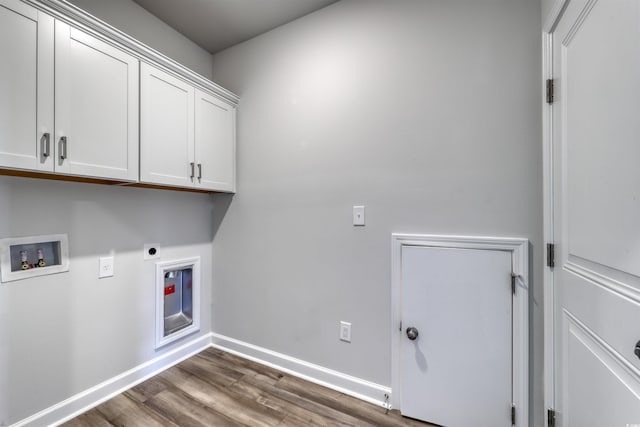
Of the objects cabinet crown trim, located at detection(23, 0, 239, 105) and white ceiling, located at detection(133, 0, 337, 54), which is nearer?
cabinet crown trim, located at detection(23, 0, 239, 105)

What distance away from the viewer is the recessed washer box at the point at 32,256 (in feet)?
4.46

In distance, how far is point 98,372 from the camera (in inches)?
67.7

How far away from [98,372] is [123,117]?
1653 mm

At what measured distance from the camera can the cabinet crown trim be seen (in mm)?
1275

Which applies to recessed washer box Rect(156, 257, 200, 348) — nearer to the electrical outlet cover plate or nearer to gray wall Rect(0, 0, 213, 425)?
gray wall Rect(0, 0, 213, 425)

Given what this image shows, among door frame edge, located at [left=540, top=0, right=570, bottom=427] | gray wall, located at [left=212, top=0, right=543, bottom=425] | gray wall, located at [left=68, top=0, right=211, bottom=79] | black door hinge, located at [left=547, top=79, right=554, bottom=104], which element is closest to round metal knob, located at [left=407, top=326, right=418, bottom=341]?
gray wall, located at [left=212, top=0, right=543, bottom=425]

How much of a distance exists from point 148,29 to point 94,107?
100cm

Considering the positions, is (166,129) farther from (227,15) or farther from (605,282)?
(605,282)

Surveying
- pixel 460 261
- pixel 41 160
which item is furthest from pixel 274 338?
pixel 41 160

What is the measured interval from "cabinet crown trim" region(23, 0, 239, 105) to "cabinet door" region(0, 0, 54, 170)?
0.05 meters

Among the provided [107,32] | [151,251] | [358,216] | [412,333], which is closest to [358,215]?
[358,216]

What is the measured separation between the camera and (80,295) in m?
1.64

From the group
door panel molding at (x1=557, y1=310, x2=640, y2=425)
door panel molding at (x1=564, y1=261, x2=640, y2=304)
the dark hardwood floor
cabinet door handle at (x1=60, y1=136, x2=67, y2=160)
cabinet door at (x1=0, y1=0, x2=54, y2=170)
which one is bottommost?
the dark hardwood floor

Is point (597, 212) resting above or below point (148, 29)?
below
